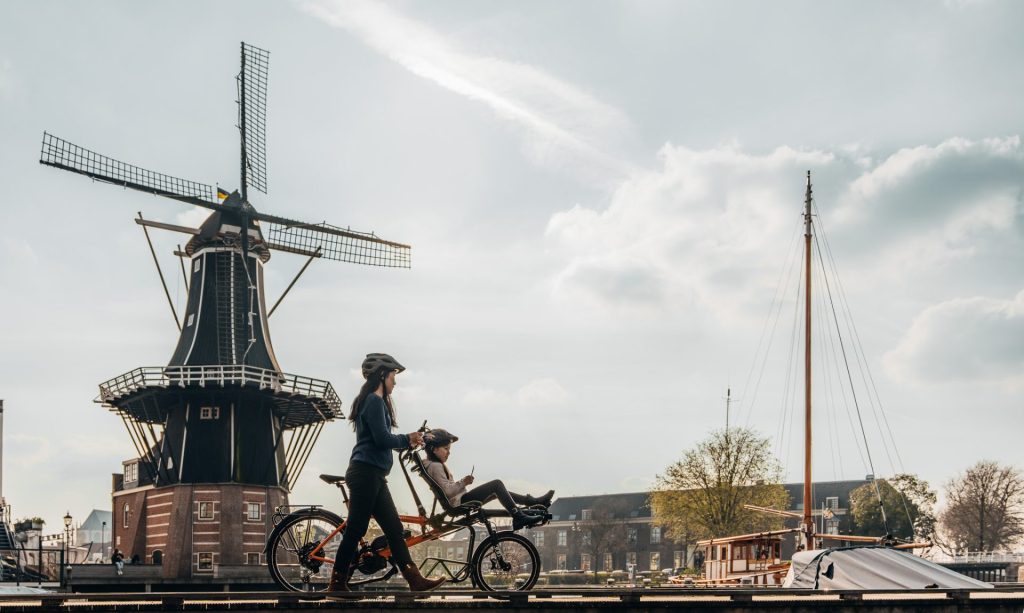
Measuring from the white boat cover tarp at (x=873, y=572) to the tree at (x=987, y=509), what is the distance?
8679 centimetres

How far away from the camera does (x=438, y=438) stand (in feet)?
33.0

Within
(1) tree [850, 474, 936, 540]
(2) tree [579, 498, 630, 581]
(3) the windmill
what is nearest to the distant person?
(3) the windmill

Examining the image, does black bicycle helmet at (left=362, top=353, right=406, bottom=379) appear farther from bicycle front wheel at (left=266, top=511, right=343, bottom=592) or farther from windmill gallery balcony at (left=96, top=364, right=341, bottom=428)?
windmill gallery balcony at (left=96, top=364, right=341, bottom=428)

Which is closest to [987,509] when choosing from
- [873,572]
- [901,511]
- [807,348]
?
[901,511]

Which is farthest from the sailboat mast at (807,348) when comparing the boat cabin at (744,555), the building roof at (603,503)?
the building roof at (603,503)

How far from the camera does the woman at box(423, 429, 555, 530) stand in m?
9.84

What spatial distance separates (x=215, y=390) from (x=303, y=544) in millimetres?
44356

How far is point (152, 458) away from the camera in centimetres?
5597

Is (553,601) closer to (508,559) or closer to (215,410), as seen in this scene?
(508,559)

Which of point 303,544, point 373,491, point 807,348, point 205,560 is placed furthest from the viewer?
point 205,560

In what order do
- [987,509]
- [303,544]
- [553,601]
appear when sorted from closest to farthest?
[553,601]
[303,544]
[987,509]

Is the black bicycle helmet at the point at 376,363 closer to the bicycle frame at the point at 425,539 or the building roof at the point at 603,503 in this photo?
the bicycle frame at the point at 425,539

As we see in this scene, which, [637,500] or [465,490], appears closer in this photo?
[465,490]

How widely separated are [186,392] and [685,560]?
251 ft
